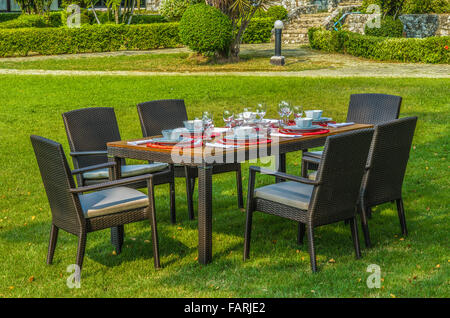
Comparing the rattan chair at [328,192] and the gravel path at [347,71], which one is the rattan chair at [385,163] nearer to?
the rattan chair at [328,192]

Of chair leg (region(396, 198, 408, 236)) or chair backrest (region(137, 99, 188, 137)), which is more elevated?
chair backrest (region(137, 99, 188, 137))

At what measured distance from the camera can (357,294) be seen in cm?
395

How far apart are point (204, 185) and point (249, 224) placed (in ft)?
1.55

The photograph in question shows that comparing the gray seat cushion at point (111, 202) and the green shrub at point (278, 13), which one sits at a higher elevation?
the green shrub at point (278, 13)

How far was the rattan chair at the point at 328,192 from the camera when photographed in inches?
164

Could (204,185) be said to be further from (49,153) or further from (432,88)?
(432,88)

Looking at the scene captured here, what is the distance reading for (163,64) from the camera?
1808 cm

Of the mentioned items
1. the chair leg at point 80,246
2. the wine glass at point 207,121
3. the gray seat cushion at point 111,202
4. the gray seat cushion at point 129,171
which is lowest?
the chair leg at point 80,246

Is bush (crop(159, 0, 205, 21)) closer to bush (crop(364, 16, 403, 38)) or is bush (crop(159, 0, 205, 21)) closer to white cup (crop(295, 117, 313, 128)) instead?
bush (crop(364, 16, 403, 38))

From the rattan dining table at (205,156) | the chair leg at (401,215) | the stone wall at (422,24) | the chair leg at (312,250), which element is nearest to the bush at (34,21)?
the stone wall at (422,24)

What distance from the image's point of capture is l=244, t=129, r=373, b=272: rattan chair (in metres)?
4.16

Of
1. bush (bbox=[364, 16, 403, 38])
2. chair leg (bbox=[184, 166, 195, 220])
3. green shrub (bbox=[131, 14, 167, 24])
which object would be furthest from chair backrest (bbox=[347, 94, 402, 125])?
green shrub (bbox=[131, 14, 167, 24])

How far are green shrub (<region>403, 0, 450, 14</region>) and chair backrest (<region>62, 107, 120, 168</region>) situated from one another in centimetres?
2029

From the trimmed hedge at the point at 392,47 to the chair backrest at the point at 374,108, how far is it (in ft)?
42.0
